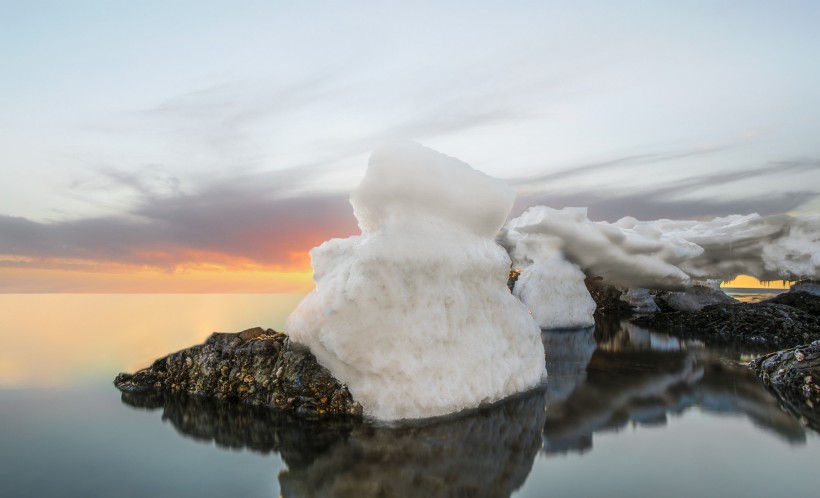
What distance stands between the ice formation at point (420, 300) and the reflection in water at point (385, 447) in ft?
2.03

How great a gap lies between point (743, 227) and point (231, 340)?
25199 mm

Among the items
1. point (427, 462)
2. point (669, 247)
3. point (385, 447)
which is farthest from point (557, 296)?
point (427, 462)

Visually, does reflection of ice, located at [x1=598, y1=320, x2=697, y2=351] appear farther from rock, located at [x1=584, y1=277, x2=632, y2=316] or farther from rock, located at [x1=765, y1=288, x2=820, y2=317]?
rock, located at [x1=584, y1=277, x2=632, y2=316]

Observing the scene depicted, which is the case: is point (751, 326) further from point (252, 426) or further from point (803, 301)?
point (252, 426)

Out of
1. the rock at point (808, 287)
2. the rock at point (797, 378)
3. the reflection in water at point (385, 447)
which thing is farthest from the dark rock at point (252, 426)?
the rock at point (808, 287)

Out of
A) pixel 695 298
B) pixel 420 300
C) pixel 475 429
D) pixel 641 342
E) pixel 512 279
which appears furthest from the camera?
pixel 512 279

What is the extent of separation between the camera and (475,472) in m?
6.15

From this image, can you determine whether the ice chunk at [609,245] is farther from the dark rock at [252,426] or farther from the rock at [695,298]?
the dark rock at [252,426]

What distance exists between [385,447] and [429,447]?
2.07ft

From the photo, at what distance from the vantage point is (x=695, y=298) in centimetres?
2827

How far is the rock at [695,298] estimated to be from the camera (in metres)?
27.6

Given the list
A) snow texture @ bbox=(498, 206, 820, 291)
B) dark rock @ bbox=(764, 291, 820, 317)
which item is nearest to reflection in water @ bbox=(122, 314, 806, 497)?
snow texture @ bbox=(498, 206, 820, 291)

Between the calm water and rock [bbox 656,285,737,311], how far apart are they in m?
17.9

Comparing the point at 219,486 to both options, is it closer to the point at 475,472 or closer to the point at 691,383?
the point at 475,472
